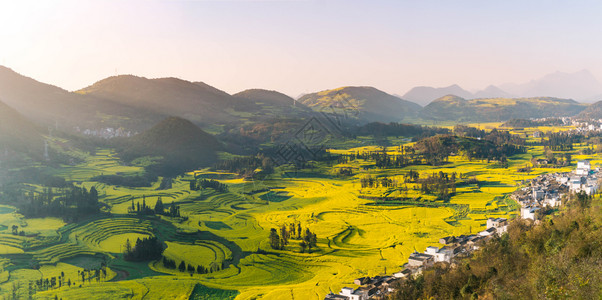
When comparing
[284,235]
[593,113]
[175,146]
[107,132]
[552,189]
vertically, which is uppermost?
Result: [593,113]

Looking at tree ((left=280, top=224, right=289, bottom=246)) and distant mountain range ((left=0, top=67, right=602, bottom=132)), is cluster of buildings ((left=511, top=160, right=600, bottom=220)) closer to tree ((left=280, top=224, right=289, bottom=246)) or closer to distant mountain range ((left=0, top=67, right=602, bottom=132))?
tree ((left=280, top=224, right=289, bottom=246))

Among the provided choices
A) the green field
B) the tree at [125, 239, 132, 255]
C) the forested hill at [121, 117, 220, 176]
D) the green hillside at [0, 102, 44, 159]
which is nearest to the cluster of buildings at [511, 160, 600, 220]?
the green field

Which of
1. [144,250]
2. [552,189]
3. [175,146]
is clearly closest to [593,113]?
[552,189]

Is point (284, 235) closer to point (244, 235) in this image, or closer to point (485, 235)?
point (244, 235)

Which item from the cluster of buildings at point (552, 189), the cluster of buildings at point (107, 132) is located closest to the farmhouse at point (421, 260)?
the cluster of buildings at point (552, 189)

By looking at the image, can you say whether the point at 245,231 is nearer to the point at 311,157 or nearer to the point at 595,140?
the point at 311,157

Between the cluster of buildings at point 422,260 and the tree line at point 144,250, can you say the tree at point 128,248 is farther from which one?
the cluster of buildings at point 422,260
